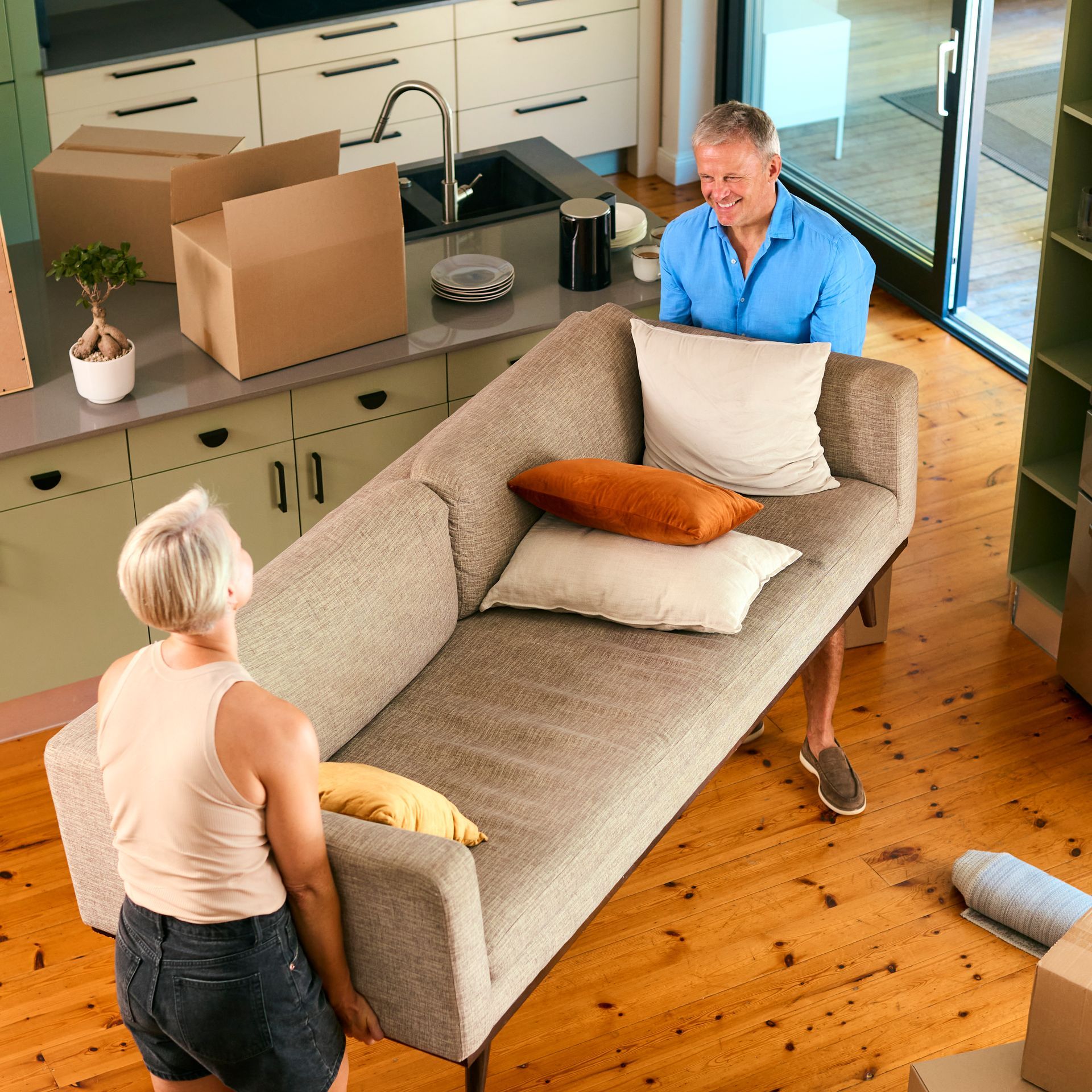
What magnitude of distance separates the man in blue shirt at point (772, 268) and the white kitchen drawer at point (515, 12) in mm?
2663

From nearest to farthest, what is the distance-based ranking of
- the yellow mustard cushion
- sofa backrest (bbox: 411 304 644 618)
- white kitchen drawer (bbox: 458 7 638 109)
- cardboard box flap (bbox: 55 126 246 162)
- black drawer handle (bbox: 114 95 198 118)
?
the yellow mustard cushion, sofa backrest (bbox: 411 304 644 618), cardboard box flap (bbox: 55 126 246 162), black drawer handle (bbox: 114 95 198 118), white kitchen drawer (bbox: 458 7 638 109)

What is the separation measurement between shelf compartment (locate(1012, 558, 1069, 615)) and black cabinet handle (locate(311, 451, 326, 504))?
5.62 feet

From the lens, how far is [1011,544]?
3.53 metres

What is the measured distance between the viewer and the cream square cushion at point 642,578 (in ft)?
8.70

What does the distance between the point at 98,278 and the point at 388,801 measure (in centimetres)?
157

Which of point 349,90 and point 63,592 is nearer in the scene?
point 63,592

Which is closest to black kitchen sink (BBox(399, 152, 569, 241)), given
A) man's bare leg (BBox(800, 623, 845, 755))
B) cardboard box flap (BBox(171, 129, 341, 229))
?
cardboard box flap (BBox(171, 129, 341, 229))

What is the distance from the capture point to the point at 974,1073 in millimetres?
2061

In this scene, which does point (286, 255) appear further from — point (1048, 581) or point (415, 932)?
point (1048, 581)

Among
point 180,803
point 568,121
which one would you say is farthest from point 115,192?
point 568,121

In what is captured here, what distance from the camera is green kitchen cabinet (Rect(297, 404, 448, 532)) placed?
3352mm

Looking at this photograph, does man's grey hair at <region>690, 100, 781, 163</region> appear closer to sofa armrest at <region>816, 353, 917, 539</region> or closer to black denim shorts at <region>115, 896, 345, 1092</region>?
sofa armrest at <region>816, 353, 917, 539</region>

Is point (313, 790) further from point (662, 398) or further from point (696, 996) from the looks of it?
point (662, 398)

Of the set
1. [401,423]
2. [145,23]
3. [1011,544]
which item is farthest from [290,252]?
→ [145,23]
